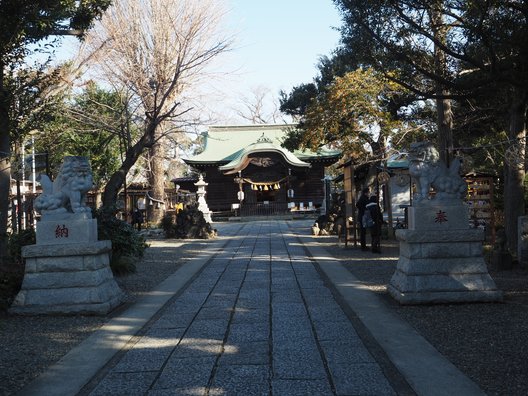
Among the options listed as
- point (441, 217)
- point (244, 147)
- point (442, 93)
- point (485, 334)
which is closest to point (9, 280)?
point (441, 217)

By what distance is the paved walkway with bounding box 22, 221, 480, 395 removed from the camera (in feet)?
14.1

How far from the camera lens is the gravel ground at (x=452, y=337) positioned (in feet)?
14.8

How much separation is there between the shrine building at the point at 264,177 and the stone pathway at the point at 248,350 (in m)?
29.6

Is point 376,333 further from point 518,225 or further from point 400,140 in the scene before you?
point 400,140

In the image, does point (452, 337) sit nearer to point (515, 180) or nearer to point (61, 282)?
point (61, 282)

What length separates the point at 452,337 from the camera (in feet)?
18.5

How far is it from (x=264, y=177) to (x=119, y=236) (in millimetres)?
28309

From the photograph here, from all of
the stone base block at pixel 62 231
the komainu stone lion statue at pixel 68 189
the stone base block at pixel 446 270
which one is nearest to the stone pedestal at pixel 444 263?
the stone base block at pixel 446 270

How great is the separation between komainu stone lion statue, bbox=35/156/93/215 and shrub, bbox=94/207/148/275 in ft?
11.2

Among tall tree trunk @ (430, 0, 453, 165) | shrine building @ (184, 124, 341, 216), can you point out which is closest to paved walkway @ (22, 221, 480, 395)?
tall tree trunk @ (430, 0, 453, 165)

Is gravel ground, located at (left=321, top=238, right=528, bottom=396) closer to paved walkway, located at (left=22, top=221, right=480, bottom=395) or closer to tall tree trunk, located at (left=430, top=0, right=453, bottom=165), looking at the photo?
paved walkway, located at (left=22, top=221, right=480, bottom=395)

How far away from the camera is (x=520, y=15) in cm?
761

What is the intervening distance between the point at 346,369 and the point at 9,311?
468cm

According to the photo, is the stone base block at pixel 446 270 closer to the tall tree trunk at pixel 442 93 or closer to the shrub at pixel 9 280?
the tall tree trunk at pixel 442 93
